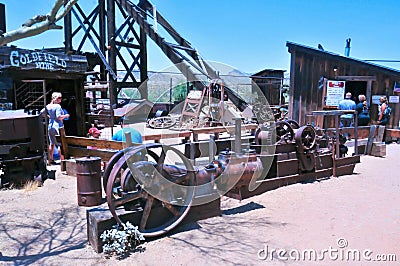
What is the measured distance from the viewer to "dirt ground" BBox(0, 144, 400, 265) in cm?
365

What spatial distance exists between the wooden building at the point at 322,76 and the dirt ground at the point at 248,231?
6.02 metres

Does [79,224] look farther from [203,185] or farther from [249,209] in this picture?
[249,209]

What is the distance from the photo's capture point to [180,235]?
165 inches

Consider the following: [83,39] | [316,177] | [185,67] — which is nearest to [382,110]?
[316,177]

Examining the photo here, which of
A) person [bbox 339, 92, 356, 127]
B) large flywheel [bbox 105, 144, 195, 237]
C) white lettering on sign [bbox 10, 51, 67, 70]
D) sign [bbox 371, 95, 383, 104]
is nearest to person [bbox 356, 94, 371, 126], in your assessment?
person [bbox 339, 92, 356, 127]

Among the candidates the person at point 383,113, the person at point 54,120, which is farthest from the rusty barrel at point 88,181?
the person at point 383,113

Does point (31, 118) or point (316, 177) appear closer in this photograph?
point (31, 118)

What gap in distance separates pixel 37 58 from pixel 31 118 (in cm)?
364

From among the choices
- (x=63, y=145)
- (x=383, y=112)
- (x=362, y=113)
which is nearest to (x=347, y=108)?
(x=362, y=113)

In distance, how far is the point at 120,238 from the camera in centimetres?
365

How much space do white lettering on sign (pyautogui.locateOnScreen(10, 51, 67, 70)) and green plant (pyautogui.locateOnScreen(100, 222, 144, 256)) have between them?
6.73m

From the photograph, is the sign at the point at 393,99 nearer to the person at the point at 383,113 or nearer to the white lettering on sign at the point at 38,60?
the person at the point at 383,113

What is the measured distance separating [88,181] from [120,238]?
165cm

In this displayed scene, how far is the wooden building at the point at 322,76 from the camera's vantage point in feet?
38.4
